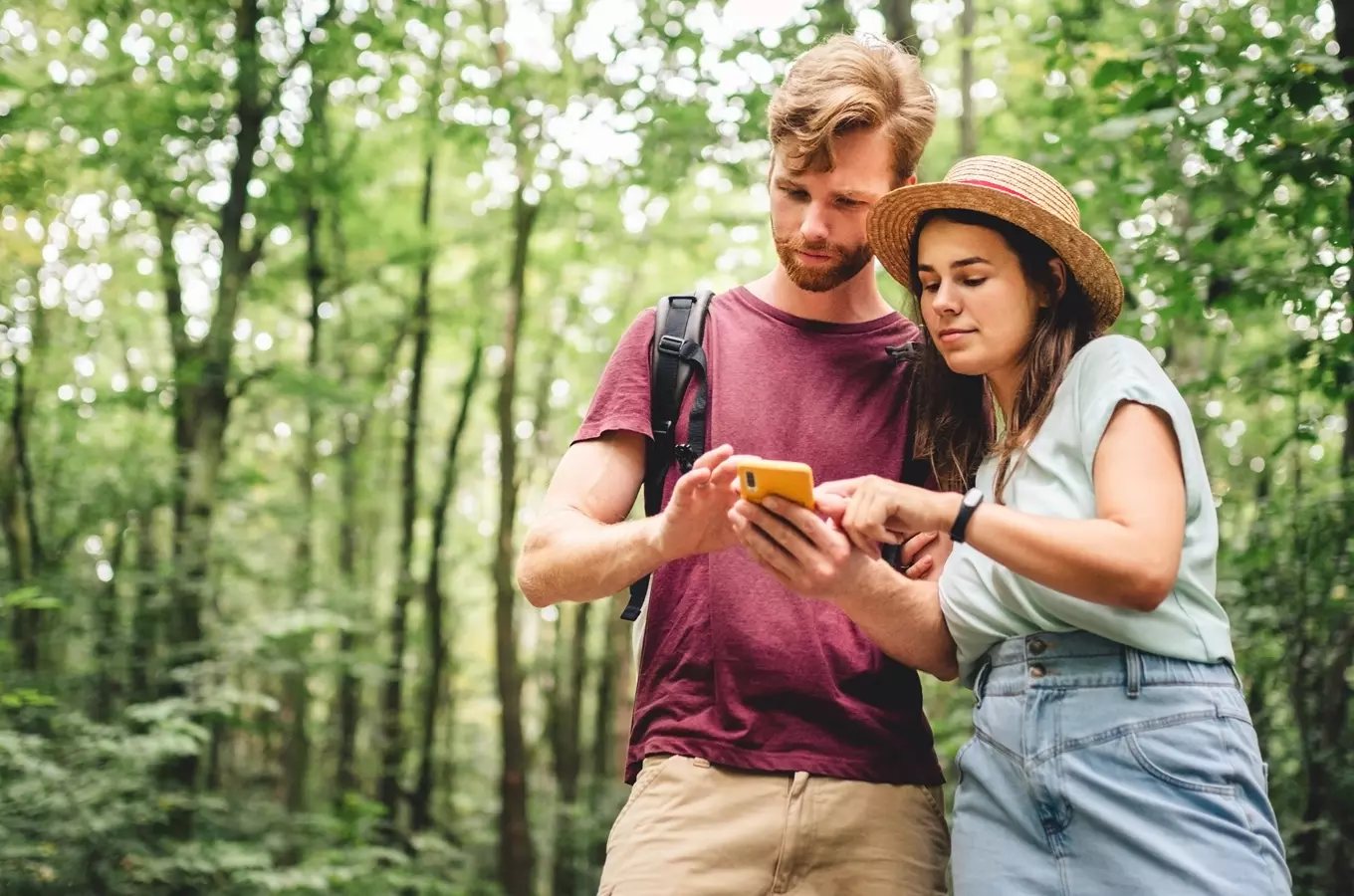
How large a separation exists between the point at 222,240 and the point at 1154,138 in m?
7.28

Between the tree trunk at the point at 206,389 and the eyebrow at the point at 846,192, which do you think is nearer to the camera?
the eyebrow at the point at 846,192

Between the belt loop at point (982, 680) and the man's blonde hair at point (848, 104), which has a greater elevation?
the man's blonde hair at point (848, 104)

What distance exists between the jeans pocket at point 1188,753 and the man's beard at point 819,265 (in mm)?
1228

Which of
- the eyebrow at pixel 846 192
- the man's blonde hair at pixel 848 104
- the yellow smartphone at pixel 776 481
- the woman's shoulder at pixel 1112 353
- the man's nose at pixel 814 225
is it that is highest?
the man's blonde hair at pixel 848 104

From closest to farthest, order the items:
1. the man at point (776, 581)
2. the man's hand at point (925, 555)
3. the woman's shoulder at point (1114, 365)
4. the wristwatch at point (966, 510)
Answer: the wristwatch at point (966, 510), the woman's shoulder at point (1114, 365), the man at point (776, 581), the man's hand at point (925, 555)

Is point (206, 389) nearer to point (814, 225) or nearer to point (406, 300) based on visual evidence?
point (406, 300)

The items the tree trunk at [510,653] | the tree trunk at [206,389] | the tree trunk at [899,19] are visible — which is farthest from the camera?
the tree trunk at [510,653]

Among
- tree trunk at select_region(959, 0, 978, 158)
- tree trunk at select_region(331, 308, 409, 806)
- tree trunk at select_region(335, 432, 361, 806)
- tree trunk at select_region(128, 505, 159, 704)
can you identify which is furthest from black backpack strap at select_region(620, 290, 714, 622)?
tree trunk at select_region(335, 432, 361, 806)

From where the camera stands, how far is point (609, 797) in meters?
17.8

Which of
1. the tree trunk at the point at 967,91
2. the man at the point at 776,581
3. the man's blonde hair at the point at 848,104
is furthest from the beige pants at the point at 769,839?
the tree trunk at the point at 967,91

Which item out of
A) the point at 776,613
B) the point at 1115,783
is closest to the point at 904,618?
the point at 776,613

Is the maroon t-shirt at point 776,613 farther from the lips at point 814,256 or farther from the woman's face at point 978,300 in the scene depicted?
the woman's face at point 978,300

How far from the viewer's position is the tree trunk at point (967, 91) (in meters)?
8.90

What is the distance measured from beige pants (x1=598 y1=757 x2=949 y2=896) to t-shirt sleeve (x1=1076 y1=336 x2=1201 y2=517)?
890mm
